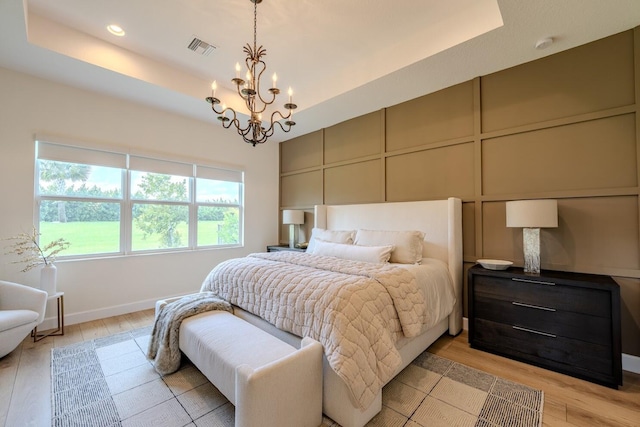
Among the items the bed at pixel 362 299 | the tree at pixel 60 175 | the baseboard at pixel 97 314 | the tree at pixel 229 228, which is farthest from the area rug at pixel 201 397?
the tree at pixel 229 228

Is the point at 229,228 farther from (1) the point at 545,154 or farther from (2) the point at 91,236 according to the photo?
(1) the point at 545,154

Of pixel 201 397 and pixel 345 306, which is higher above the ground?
pixel 345 306

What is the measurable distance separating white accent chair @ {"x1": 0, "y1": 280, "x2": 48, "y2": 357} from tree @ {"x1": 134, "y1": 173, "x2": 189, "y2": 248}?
1376mm

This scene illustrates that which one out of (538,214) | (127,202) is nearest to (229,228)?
(127,202)

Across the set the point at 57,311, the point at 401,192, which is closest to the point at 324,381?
the point at 401,192

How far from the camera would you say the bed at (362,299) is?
1.54 meters

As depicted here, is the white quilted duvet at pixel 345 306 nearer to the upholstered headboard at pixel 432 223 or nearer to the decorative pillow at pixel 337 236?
the upholstered headboard at pixel 432 223

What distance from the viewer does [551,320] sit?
2.16 metres

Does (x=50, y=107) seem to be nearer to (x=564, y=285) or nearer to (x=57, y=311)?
(x=57, y=311)

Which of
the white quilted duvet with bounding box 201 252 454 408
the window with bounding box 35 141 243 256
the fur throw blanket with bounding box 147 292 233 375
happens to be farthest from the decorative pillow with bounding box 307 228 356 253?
the window with bounding box 35 141 243 256

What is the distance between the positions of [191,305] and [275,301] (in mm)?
815

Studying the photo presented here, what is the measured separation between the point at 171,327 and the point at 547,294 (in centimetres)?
305

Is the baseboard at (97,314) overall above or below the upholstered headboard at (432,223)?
below

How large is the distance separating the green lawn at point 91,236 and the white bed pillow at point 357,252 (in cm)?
249
